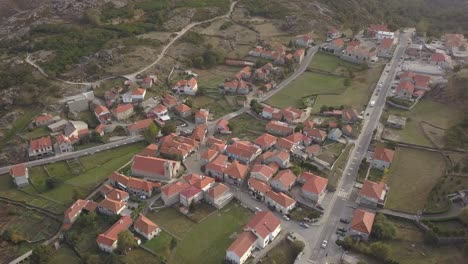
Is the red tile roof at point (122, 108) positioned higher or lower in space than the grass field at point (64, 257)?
higher

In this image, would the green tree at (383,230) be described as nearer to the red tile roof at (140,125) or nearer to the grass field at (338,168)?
the grass field at (338,168)

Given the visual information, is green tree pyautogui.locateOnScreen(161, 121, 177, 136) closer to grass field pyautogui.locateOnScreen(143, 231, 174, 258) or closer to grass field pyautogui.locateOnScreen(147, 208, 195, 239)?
grass field pyautogui.locateOnScreen(147, 208, 195, 239)

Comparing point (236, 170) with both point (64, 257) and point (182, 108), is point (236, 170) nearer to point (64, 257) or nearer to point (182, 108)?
point (182, 108)

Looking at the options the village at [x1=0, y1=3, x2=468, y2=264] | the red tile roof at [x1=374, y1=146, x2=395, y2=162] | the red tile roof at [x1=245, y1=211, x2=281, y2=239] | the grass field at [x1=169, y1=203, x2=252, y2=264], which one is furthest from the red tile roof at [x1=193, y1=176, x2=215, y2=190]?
the red tile roof at [x1=374, y1=146, x2=395, y2=162]

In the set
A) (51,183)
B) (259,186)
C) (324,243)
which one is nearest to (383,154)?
(324,243)

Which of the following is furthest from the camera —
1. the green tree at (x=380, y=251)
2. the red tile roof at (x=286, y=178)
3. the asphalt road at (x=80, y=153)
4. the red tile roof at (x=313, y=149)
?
the asphalt road at (x=80, y=153)

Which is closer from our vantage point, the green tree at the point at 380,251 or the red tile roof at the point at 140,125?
the green tree at the point at 380,251

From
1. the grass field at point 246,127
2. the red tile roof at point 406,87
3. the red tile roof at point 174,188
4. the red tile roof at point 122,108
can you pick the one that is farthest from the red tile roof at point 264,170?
the red tile roof at point 406,87

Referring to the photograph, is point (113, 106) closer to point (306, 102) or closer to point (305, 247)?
point (306, 102)
